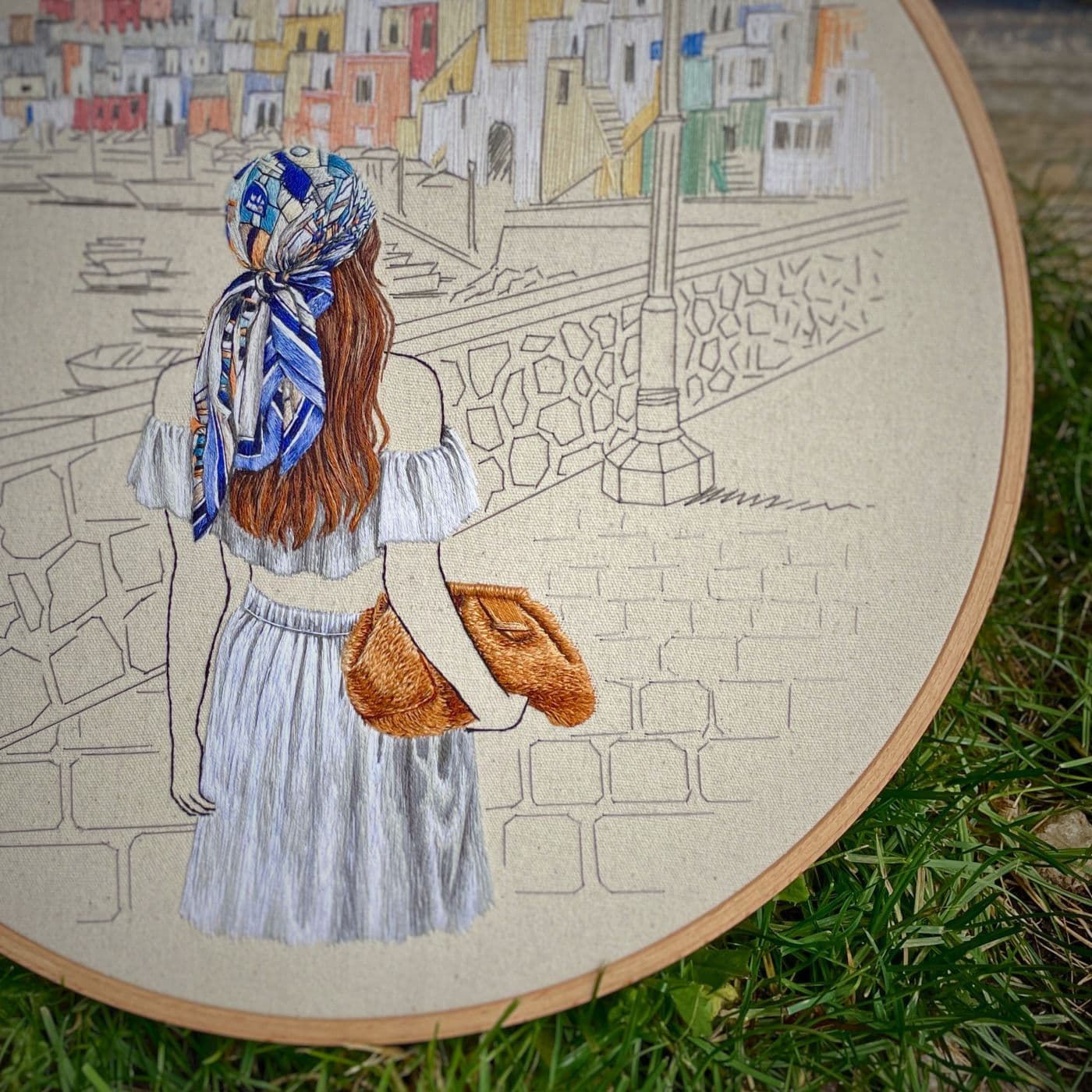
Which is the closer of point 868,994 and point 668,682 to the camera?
point 668,682

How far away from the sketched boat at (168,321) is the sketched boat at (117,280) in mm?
49

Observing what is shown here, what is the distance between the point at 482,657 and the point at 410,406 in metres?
0.45

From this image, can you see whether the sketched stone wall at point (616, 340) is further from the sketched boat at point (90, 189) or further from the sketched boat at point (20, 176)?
the sketched boat at point (20, 176)

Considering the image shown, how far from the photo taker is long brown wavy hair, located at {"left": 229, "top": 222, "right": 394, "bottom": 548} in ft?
5.08

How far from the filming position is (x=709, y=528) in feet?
5.19

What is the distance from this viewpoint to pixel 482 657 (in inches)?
60.6

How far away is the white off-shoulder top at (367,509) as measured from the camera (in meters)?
1.55

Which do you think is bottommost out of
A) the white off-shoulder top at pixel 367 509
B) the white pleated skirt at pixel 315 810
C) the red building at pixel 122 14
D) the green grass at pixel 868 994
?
the green grass at pixel 868 994

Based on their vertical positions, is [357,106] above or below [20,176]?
above

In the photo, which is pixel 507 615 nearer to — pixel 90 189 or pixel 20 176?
pixel 90 189

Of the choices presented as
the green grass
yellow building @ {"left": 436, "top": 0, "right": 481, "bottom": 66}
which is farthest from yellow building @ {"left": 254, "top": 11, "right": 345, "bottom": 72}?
the green grass

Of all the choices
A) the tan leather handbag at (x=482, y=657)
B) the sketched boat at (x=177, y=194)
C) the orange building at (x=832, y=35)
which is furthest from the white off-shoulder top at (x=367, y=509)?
the orange building at (x=832, y=35)

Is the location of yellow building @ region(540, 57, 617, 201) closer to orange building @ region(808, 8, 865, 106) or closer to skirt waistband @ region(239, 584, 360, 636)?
orange building @ region(808, 8, 865, 106)

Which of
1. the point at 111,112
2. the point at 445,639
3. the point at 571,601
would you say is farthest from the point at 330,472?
the point at 111,112
